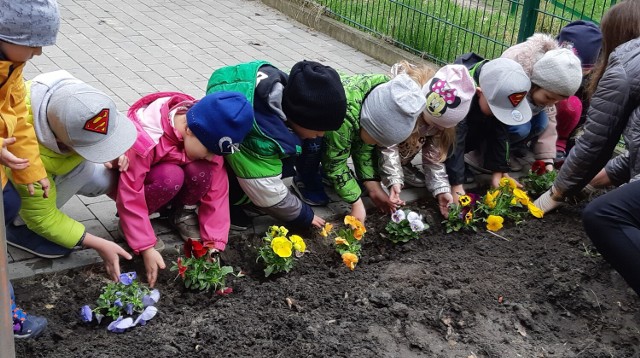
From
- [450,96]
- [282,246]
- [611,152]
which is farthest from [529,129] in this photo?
[282,246]

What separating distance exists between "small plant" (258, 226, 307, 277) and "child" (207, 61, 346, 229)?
7.4 inches

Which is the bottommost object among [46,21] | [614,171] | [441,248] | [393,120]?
[441,248]

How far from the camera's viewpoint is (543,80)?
442cm

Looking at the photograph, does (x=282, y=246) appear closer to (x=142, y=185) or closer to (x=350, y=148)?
(x=142, y=185)

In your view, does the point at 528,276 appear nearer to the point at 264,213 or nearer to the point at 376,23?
the point at 264,213

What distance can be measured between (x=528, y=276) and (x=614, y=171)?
1.09m

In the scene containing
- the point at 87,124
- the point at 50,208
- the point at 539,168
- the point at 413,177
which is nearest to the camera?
the point at 87,124

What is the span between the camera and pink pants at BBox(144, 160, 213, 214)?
11.4 ft

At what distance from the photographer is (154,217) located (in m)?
3.94

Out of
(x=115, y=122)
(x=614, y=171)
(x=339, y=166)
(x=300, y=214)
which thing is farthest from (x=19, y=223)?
(x=614, y=171)

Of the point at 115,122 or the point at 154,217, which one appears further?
the point at 154,217

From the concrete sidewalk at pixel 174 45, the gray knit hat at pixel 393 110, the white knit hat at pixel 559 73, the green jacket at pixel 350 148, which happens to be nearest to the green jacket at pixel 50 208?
the concrete sidewalk at pixel 174 45

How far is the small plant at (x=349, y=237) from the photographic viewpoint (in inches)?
150

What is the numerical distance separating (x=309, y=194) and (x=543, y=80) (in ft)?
4.95
